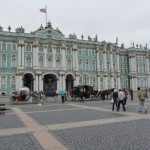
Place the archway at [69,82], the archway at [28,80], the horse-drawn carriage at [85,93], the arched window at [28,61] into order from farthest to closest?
the archway at [69,82] < the archway at [28,80] < the arched window at [28,61] < the horse-drawn carriage at [85,93]

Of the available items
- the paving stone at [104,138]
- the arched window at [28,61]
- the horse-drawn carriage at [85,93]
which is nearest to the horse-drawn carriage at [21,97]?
the horse-drawn carriage at [85,93]

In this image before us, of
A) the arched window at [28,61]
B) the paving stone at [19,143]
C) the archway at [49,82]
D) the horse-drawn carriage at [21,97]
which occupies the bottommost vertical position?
the paving stone at [19,143]

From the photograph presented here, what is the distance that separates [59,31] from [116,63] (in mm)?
22631

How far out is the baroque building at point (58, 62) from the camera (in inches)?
2383

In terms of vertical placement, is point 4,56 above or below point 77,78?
above

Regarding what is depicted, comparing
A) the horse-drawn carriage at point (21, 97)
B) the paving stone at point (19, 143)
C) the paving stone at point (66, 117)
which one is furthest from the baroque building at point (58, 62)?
the paving stone at point (19, 143)

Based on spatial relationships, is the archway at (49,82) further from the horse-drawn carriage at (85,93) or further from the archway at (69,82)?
the horse-drawn carriage at (85,93)

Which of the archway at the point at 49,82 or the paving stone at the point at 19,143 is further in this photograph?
the archway at the point at 49,82

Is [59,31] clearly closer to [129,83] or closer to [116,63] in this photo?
[116,63]

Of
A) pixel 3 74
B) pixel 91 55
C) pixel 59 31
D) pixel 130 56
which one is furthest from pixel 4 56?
pixel 130 56

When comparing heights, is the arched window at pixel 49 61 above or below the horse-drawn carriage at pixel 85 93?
above

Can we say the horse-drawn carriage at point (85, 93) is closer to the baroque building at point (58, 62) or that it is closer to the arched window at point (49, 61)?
the baroque building at point (58, 62)

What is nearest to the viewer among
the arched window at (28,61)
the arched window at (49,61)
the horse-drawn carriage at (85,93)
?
the horse-drawn carriage at (85,93)

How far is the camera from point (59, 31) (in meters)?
68.1
